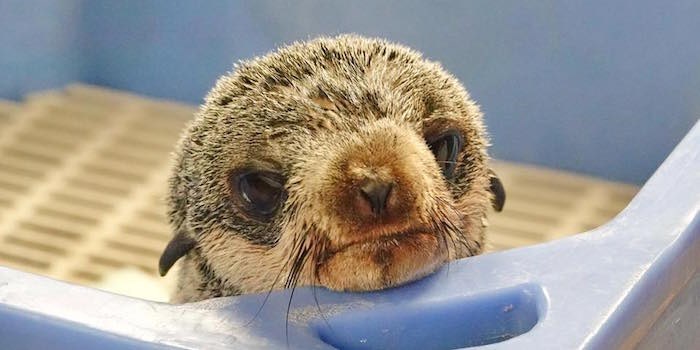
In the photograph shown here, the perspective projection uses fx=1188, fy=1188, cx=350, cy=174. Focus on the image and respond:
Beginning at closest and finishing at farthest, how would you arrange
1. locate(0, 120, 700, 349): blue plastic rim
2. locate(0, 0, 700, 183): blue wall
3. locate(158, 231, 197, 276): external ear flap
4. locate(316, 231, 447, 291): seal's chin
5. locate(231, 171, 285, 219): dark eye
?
locate(0, 120, 700, 349): blue plastic rim < locate(316, 231, 447, 291): seal's chin < locate(231, 171, 285, 219): dark eye < locate(158, 231, 197, 276): external ear flap < locate(0, 0, 700, 183): blue wall

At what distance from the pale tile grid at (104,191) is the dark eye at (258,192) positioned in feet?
3.16

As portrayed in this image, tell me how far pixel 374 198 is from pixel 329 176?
0.08 metres

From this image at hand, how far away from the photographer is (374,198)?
3.88 ft

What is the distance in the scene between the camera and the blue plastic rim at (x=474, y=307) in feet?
3.63

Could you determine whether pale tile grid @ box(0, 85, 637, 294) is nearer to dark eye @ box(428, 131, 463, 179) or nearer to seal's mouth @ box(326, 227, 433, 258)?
dark eye @ box(428, 131, 463, 179)

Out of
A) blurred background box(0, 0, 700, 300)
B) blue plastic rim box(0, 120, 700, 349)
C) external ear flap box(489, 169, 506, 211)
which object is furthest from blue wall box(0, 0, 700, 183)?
blue plastic rim box(0, 120, 700, 349)

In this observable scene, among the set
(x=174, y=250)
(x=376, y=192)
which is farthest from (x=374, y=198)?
(x=174, y=250)

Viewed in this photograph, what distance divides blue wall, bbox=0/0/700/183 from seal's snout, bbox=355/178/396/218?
3.92 feet

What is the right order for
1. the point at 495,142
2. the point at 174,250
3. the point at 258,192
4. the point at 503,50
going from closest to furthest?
the point at 258,192 < the point at 174,250 < the point at 503,50 < the point at 495,142

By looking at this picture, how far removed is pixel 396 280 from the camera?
48.2 inches

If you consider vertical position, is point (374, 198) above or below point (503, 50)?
above

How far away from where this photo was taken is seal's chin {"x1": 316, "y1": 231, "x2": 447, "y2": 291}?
1.21m

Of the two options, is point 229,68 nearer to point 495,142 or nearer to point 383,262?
point 495,142

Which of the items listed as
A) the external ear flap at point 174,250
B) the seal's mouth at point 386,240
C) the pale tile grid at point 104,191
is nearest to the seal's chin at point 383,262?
the seal's mouth at point 386,240
